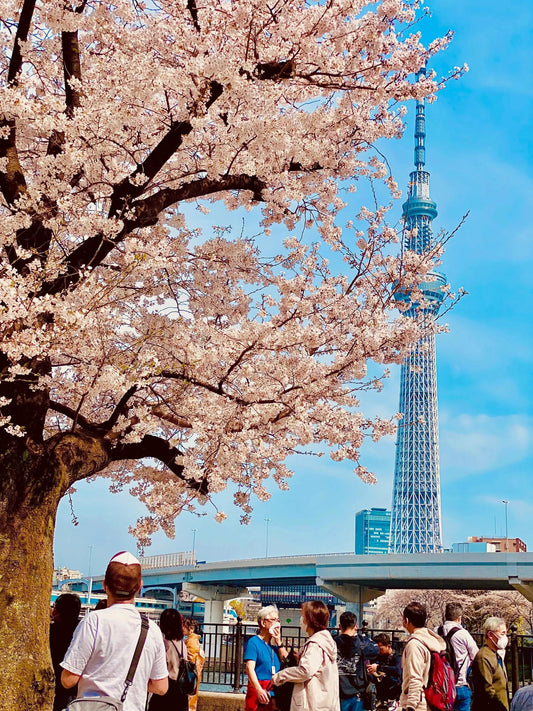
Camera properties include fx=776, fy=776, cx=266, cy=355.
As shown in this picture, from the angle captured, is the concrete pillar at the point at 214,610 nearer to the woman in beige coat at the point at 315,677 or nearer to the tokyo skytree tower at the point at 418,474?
the tokyo skytree tower at the point at 418,474

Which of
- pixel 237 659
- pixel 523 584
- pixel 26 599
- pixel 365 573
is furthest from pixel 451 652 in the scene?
pixel 365 573

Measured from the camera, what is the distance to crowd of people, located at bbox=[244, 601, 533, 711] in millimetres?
5246

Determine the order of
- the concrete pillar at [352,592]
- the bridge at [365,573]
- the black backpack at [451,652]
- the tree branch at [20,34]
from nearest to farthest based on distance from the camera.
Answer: the black backpack at [451,652] < the tree branch at [20,34] < the bridge at [365,573] < the concrete pillar at [352,592]

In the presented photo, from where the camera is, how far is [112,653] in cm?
366

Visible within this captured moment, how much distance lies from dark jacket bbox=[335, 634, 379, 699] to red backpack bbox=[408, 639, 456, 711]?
0.70m

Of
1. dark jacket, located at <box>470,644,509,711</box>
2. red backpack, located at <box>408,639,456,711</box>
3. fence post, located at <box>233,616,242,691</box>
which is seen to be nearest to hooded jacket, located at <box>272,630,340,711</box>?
red backpack, located at <box>408,639,456,711</box>

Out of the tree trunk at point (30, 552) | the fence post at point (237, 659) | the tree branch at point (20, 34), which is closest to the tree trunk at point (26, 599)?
the tree trunk at point (30, 552)

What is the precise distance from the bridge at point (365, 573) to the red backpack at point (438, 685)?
41940 millimetres

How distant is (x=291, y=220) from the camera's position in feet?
31.2

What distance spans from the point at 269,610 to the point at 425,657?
1236mm

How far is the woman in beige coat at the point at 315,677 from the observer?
17.0ft

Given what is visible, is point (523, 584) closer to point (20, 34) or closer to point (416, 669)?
point (416, 669)

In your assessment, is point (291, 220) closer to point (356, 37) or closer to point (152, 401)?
point (356, 37)

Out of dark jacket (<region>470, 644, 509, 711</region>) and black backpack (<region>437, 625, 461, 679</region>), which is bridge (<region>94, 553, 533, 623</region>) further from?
dark jacket (<region>470, 644, 509, 711</region>)
